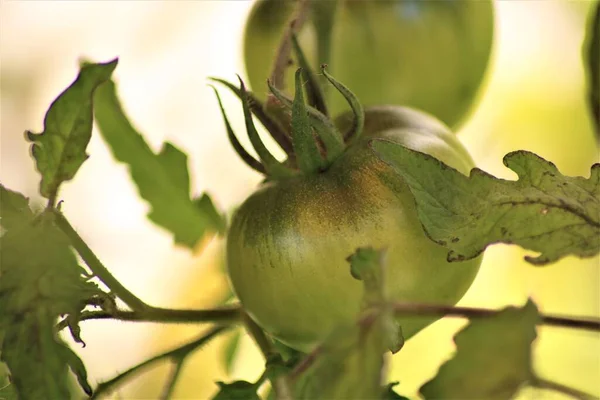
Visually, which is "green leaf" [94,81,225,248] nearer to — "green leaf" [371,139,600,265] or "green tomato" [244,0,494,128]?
"green tomato" [244,0,494,128]

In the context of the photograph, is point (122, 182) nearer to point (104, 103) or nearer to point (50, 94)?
point (50, 94)

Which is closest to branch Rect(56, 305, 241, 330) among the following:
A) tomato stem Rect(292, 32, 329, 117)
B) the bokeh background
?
tomato stem Rect(292, 32, 329, 117)

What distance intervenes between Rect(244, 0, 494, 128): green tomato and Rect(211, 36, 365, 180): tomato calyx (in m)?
0.11

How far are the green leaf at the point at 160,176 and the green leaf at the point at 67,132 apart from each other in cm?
11

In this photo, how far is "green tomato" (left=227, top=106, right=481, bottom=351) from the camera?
0.84ft

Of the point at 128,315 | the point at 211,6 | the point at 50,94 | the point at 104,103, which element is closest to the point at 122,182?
the point at 50,94

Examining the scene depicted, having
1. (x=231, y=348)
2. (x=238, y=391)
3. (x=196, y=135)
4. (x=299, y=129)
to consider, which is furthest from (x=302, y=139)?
(x=196, y=135)

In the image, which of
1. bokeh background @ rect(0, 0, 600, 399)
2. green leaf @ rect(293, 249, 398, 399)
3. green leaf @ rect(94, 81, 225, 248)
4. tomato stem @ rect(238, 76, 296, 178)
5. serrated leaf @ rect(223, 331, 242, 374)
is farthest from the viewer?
bokeh background @ rect(0, 0, 600, 399)

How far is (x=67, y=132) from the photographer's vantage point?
0.87ft

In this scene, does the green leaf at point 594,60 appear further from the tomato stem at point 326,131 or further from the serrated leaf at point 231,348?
the serrated leaf at point 231,348

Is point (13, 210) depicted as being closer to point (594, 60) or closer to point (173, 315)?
point (173, 315)

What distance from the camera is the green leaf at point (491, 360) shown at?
18 centimetres

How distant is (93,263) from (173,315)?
5 cm

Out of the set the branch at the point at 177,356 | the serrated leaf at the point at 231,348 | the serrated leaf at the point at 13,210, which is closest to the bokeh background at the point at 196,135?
the serrated leaf at the point at 231,348
